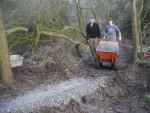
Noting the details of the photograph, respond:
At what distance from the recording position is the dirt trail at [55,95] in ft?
39.2

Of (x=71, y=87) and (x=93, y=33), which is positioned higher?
(x=93, y=33)

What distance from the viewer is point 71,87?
46.0 ft

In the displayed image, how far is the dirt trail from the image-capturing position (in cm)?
1195

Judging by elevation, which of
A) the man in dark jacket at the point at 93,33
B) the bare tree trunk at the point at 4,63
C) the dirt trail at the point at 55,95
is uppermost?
the man in dark jacket at the point at 93,33

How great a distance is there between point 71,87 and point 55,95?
1.28 meters

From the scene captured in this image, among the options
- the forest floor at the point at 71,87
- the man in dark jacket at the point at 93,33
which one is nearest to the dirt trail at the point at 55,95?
the forest floor at the point at 71,87

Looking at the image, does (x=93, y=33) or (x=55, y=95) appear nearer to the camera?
(x=55, y=95)

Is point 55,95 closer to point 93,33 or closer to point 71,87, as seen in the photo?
point 71,87

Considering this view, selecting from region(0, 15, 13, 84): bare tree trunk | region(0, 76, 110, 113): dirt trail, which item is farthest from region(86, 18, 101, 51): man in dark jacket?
region(0, 15, 13, 84): bare tree trunk

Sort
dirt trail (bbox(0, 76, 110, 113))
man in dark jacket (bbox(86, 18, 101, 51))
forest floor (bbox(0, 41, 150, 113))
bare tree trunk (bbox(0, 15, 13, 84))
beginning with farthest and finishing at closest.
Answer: man in dark jacket (bbox(86, 18, 101, 51))
bare tree trunk (bbox(0, 15, 13, 84))
forest floor (bbox(0, 41, 150, 113))
dirt trail (bbox(0, 76, 110, 113))

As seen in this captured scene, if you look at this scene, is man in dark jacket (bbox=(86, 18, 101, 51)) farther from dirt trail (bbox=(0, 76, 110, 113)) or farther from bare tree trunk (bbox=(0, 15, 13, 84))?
bare tree trunk (bbox=(0, 15, 13, 84))

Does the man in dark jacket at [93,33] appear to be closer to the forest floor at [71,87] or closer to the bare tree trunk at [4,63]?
the forest floor at [71,87]

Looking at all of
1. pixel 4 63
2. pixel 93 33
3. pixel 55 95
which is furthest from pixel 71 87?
pixel 93 33

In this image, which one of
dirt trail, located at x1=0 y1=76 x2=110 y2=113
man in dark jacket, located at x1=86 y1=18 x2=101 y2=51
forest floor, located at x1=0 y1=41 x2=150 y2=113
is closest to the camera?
dirt trail, located at x1=0 y1=76 x2=110 y2=113
